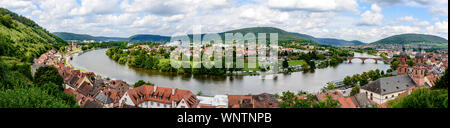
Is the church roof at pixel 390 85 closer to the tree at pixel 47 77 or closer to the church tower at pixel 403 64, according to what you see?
the church tower at pixel 403 64

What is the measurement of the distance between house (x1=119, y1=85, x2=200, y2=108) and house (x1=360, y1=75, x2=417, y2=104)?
5091 mm

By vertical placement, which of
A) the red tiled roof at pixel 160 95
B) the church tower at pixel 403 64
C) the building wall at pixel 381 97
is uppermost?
the church tower at pixel 403 64

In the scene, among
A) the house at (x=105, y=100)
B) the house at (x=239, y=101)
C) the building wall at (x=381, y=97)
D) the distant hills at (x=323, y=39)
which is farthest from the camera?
the distant hills at (x=323, y=39)

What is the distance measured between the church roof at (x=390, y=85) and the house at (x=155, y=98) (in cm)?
514

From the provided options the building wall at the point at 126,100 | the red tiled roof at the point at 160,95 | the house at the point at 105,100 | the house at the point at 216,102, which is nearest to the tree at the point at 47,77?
the house at the point at 105,100

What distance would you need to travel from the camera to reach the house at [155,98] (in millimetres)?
6254

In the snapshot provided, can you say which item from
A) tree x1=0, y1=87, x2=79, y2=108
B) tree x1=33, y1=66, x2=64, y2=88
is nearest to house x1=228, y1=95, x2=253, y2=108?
tree x1=0, y1=87, x2=79, y2=108

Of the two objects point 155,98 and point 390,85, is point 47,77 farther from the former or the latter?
point 390,85
